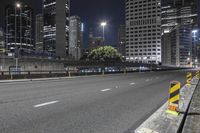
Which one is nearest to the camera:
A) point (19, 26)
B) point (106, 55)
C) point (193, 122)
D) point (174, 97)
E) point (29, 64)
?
point (193, 122)

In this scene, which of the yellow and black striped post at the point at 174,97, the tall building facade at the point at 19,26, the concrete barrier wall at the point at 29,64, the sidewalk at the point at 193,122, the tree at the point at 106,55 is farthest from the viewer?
the tall building facade at the point at 19,26

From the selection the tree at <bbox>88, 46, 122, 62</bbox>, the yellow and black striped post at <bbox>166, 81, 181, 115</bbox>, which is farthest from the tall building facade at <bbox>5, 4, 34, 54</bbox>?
the yellow and black striped post at <bbox>166, 81, 181, 115</bbox>

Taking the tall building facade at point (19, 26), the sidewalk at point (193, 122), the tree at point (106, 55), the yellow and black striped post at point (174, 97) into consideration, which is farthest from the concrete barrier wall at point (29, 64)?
the tall building facade at point (19, 26)

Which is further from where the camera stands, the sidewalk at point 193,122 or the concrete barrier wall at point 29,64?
the concrete barrier wall at point 29,64

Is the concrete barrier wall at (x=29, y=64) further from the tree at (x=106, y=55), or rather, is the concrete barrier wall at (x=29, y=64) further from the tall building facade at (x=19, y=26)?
the tall building facade at (x=19, y=26)

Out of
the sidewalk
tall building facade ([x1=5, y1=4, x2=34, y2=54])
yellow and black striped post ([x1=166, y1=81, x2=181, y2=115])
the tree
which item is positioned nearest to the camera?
the sidewalk

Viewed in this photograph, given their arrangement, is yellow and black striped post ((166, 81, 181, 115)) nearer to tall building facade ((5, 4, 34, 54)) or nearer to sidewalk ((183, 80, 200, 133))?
sidewalk ((183, 80, 200, 133))

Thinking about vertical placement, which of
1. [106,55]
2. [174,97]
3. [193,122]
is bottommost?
[193,122]

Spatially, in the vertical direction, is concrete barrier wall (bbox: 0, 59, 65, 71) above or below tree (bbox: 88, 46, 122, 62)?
below

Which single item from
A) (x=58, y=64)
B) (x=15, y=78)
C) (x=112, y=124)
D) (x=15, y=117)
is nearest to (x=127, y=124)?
(x=112, y=124)

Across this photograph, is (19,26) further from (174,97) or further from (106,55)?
(174,97)

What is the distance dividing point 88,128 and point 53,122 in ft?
3.48

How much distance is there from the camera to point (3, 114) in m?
7.38

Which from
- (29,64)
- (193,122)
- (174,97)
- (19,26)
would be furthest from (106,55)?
(19,26)
